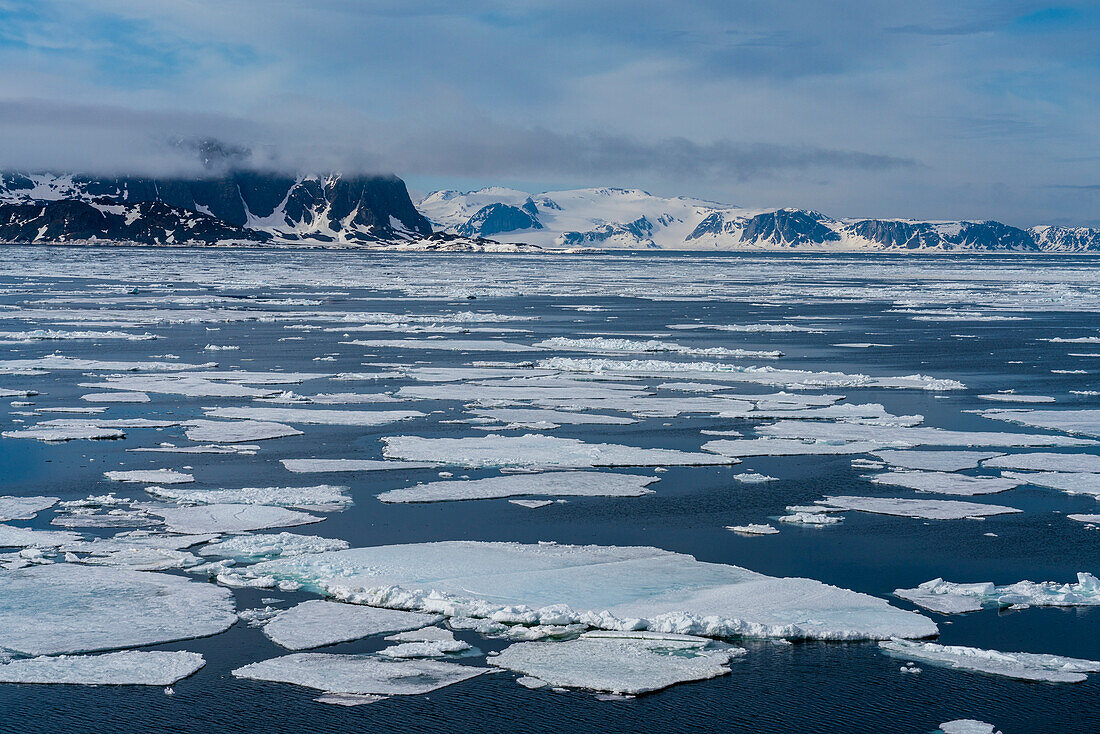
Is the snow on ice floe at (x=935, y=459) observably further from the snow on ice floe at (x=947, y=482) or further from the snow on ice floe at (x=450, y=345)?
the snow on ice floe at (x=450, y=345)

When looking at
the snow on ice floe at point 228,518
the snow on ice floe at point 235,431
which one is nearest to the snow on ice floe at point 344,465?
the snow on ice floe at point 235,431

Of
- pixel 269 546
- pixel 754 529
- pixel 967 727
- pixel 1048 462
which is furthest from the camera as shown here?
pixel 1048 462

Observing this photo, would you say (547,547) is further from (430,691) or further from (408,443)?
(408,443)

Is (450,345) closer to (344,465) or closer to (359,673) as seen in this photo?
(344,465)

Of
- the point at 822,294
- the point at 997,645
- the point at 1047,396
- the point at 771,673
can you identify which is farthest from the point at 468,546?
the point at 822,294

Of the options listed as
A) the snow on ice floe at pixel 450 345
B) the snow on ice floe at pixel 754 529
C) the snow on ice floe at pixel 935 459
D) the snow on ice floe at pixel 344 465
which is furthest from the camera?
the snow on ice floe at pixel 450 345

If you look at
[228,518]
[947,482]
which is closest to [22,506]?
[228,518]
